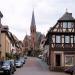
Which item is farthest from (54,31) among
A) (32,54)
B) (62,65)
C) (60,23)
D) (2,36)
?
(32,54)

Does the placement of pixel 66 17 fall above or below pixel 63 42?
Result: above

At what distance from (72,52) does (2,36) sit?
17527 mm

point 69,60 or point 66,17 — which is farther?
point 66,17

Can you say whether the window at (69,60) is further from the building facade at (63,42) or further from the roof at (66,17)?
the roof at (66,17)

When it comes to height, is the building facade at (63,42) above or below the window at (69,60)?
above

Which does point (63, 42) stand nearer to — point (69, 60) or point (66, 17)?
point (69, 60)

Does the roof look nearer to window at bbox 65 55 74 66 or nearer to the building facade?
the building facade

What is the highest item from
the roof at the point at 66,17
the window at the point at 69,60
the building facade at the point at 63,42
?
the roof at the point at 66,17

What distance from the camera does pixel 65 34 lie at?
5628 cm

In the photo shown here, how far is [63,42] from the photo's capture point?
5612 centimetres

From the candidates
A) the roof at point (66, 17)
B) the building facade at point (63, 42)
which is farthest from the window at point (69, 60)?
the roof at point (66, 17)

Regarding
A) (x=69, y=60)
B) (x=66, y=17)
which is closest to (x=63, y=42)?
(x=69, y=60)

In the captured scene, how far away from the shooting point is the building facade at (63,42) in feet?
182

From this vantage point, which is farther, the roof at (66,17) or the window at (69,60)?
the roof at (66,17)
